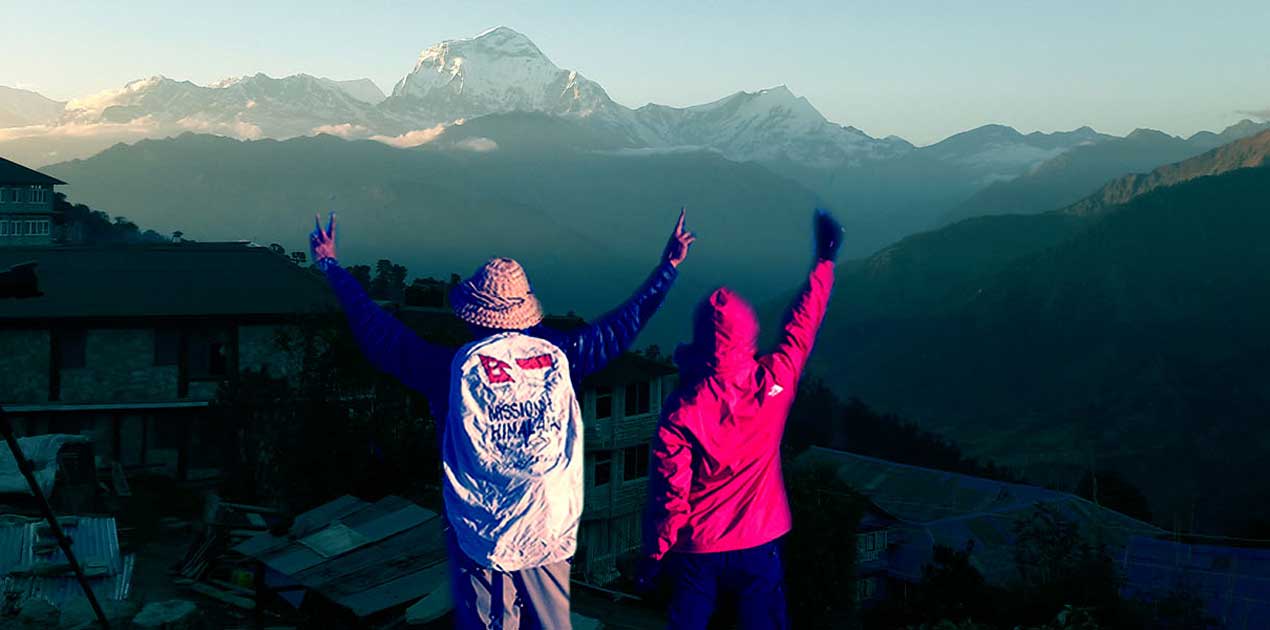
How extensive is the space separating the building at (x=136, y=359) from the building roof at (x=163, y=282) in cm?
6

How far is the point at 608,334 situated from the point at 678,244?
645 mm

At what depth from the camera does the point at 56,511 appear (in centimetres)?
1908

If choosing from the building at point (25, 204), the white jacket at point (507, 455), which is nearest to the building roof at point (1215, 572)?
the white jacket at point (507, 455)

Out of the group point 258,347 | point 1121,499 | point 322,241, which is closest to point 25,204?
point 258,347

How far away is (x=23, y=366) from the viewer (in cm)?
2720

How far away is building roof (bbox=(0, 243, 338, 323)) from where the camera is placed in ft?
90.6

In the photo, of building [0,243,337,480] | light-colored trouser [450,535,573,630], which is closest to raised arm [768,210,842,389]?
light-colored trouser [450,535,573,630]

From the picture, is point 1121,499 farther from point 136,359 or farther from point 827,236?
point 827,236

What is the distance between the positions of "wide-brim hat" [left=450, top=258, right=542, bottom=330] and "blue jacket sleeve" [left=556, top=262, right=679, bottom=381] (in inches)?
8.9

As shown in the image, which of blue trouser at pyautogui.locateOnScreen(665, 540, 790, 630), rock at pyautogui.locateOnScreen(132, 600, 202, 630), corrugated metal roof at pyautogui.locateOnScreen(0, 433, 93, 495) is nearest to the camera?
blue trouser at pyautogui.locateOnScreen(665, 540, 790, 630)

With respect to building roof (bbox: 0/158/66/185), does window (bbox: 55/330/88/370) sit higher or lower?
lower

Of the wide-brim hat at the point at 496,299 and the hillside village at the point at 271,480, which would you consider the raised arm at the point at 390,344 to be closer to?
the wide-brim hat at the point at 496,299

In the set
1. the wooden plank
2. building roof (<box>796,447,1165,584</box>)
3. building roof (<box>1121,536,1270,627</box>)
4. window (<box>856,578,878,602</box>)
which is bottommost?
window (<box>856,578,878,602</box>)

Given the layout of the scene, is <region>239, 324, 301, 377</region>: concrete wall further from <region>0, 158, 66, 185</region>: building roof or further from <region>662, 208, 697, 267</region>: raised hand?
<region>0, 158, 66, 185</region>: building roof
